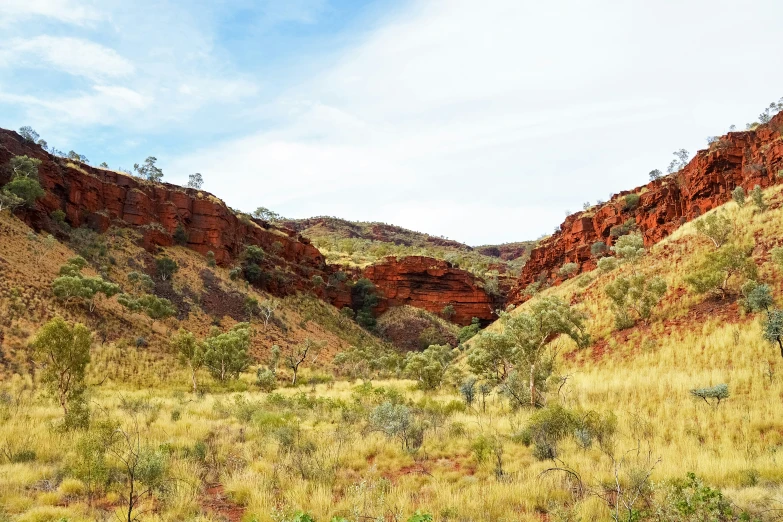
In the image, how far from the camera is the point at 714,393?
33.0 feet

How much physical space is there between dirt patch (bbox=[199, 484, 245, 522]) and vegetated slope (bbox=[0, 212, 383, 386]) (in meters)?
18.8

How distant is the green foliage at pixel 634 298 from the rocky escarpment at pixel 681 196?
960 inches

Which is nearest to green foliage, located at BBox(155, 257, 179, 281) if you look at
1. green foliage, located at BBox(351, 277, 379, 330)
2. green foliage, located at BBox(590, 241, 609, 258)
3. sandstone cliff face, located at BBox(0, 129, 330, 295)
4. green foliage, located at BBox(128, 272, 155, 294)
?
sandstone cliff face, located at BBox(0, 129, 330, 295)

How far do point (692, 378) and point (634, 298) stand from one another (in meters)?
8.47

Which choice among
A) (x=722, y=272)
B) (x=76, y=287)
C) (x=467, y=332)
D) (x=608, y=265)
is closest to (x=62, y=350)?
(x=76, y=287)

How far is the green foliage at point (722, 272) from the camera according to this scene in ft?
58.9

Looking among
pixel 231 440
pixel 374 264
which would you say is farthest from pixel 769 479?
pixel 374 264

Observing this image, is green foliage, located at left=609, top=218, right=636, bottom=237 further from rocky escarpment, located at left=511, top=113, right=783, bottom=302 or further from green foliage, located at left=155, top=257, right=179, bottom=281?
green foliage, located at left=155, top=257, right=179, bottom=281

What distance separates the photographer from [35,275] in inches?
1169

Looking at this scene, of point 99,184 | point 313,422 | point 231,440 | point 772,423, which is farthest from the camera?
point 99,184

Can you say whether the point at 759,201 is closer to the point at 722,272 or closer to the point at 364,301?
the point at 722,272

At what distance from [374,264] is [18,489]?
63.0m

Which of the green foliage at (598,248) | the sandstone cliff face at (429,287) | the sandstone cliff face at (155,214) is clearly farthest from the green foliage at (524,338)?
the sandstone cliff face at (429,287)

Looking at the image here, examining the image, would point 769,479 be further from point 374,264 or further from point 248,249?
point 374,264
